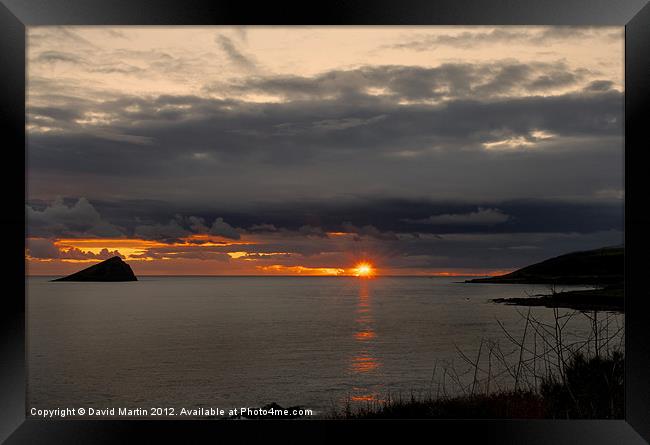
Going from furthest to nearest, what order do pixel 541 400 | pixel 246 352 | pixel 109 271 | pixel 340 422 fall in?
pixel 109 271 → pixel 246 352 → pixel 541 400 → pixel 340 422

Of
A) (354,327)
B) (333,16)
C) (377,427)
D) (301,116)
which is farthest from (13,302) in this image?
(301,116)

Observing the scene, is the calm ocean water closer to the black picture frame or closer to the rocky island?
the black picture frame

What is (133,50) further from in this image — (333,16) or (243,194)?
(333,16)

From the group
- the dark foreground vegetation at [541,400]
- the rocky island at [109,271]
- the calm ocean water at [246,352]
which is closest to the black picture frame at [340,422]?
the dark foreground vegetation at [541,400]

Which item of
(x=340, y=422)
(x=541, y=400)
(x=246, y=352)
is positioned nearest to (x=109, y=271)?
(x=246, y=352)

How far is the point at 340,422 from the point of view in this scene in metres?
2.38

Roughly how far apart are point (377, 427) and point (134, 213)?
Answer: 55606 millimetres

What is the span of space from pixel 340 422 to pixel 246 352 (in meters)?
23.7

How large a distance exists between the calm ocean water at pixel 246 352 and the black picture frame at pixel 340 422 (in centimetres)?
712

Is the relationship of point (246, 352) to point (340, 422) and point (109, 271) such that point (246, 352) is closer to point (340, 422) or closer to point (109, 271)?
point (340, 422)

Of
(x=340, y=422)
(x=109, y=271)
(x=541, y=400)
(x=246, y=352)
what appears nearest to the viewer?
(x=340, y=422)

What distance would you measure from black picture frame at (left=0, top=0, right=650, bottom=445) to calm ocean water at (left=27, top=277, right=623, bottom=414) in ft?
23.3

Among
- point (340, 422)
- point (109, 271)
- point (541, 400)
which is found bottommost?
point (109, 271)

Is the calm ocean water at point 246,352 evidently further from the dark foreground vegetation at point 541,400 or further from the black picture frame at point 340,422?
the black picture frame at point 340,422
